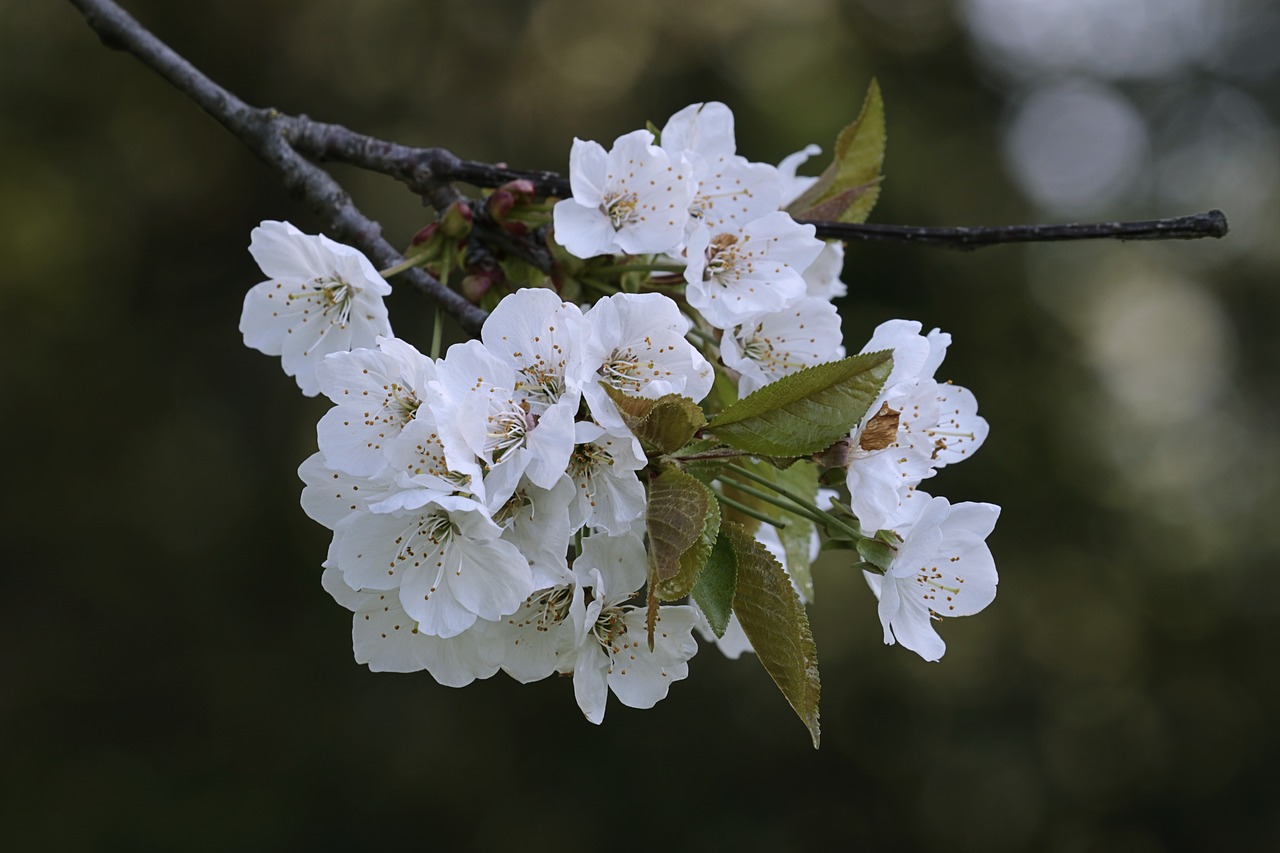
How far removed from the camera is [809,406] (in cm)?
95

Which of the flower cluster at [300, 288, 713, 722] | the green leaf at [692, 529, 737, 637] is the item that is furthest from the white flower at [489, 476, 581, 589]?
the green leaf at [692, 529, 737, 637]

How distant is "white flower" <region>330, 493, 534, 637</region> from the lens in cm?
92

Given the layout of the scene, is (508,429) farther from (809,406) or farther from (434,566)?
(809,406)

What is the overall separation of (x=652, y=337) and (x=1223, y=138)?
6497 mm

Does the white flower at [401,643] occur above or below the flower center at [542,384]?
below

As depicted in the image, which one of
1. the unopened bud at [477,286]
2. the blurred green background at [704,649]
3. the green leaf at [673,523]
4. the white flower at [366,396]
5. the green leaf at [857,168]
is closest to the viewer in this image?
the green leaf at [673,523]

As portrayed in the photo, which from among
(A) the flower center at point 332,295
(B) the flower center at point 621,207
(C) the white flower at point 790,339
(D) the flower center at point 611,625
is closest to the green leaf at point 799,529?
(C) the white flower at point 790,339

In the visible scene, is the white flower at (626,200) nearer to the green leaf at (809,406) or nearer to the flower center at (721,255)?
the flower center at (721,255)

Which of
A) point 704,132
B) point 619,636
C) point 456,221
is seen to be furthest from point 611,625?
point 704,132

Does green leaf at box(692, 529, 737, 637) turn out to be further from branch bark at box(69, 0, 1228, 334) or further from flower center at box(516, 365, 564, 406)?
branch bark at box(69, 0, 1228, 334)

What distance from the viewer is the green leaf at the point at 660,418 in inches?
36.3

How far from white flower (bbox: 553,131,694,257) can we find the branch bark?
0.07 m

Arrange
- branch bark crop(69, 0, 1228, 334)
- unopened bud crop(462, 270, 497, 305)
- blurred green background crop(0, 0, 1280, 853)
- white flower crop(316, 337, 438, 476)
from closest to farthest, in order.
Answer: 1. white flower crop(316, 337, 438, 476)
2. branch bark crop(69, 0, 1228, 334)
3. unopened bud crop(462, 270, 497, 305)
4. blurred green background crop(0, 0, 1280, 853)

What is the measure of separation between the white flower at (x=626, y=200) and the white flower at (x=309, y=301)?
23 centimetres
